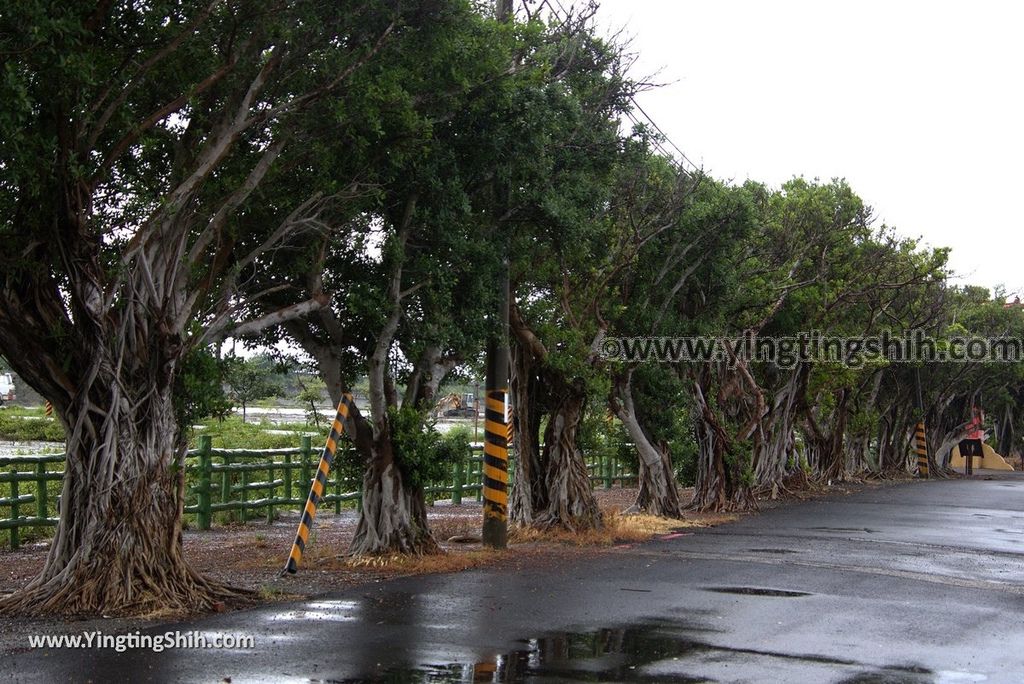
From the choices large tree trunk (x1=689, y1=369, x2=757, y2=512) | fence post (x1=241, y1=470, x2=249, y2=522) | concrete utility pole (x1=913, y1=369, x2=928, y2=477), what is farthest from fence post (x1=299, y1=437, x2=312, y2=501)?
concrete utility pole (x1=913, y1=369, x2=928, y2=477)

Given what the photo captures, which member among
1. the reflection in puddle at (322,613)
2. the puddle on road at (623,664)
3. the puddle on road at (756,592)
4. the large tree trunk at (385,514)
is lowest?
the puddle on road at (623,664)

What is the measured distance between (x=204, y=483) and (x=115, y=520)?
7778 mm

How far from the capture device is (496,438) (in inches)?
616

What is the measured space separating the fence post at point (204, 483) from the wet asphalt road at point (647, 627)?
241 inches

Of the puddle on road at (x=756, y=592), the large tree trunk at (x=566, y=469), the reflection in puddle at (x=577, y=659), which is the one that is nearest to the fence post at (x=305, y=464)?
the large tree trunk at (x=566, y=469)

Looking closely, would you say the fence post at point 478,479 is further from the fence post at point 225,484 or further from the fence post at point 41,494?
the fence post at point 41,494

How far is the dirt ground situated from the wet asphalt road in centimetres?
52

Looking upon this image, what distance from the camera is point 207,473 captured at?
17938 millimetres

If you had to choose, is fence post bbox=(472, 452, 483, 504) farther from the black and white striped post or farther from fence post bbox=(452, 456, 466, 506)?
the black and white striped post

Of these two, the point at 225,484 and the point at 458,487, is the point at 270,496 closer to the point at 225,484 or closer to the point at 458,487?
the point at 225,484

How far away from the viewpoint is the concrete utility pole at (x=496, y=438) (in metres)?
15.4

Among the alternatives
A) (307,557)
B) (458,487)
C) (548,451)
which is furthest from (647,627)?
(458,487)

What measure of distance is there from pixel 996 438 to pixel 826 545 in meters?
45.8

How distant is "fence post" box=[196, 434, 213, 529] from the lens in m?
17.9
